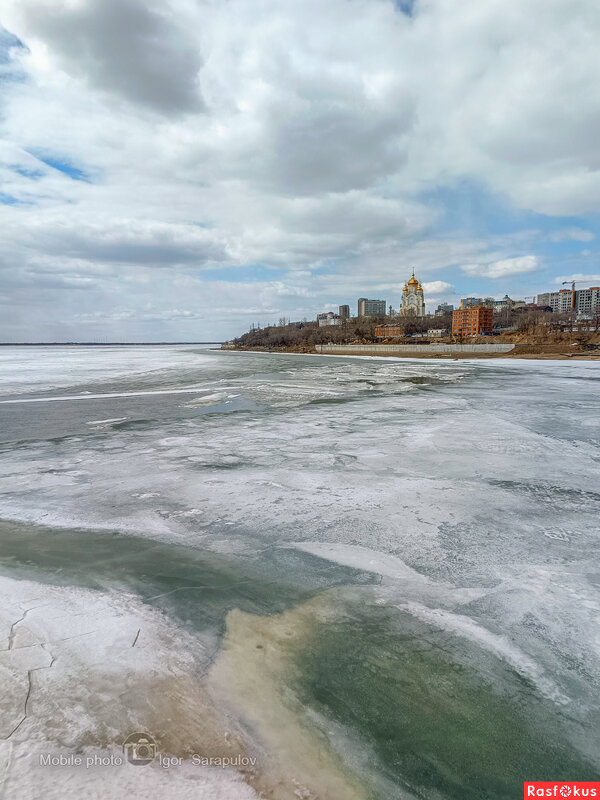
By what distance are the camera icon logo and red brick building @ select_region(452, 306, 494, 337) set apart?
106050mm

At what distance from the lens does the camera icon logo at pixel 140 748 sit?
5.46 feet

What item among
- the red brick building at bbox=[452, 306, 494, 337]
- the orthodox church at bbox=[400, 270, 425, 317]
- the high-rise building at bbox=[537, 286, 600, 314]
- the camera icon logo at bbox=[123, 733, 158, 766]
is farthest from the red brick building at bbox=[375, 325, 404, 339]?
the camera icon logo at bbox=[123, 733, 158, 766]

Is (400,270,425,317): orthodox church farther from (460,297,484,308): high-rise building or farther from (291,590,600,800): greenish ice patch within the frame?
(291,590,600,800): greenish ice patch

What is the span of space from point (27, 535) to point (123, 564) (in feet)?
3.59

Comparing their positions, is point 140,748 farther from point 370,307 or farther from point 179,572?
point 370,307

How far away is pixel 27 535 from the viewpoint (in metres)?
3.65

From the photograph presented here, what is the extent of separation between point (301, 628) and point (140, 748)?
0.98 meters

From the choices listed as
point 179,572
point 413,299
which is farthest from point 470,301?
point 179,572

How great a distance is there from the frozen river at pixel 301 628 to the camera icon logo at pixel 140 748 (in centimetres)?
3

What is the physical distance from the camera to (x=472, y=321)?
102688mm

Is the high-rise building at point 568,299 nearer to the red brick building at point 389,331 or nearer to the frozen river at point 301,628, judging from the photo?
the red brick building at point 389,331

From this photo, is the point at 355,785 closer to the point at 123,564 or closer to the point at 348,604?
the point at 348,604

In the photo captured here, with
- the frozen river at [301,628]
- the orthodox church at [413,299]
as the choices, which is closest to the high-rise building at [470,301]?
the orthodox church at [413,299]

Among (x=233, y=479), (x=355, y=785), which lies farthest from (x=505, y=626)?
(x=233, y=479)
